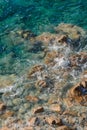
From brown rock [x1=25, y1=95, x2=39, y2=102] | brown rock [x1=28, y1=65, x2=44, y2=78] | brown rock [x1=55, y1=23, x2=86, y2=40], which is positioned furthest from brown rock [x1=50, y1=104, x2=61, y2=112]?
brown rock [x1=55, y1=23, x2=86, y2=40]

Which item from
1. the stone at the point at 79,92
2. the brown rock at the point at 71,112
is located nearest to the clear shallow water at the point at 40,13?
the stone at the point at 79,92

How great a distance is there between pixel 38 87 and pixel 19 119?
2182 mm

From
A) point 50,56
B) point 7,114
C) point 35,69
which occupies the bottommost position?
point 7,114

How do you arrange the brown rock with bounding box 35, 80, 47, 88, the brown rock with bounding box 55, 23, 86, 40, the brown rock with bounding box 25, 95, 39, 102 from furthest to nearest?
1. the brown rock with bounding box 55, 23, 86, 40
2. the brown rock with bounding box 35, 80, 47, 88
3. the brown rock with bounding box 25, 95, 39, 102

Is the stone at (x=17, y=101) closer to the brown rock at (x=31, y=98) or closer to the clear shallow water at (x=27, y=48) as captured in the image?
the clear shallow water at (x=27, y=48)

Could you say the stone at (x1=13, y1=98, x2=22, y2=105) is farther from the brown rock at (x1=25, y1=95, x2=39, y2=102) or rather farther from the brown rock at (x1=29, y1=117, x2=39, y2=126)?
the brown rock at (x1=29, y1=117, x2=39, y2=126)

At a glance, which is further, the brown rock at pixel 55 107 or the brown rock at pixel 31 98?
the brown rock at pixel 31 98

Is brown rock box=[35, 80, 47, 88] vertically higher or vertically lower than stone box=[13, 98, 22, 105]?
higher

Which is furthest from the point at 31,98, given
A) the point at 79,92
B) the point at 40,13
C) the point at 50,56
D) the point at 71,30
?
the point at 40,13

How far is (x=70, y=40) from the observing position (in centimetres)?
1700

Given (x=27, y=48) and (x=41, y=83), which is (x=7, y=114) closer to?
(x=41, y=83)

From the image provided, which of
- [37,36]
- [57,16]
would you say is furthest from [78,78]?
[57,16]

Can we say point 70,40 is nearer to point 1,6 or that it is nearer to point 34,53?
point 34,53

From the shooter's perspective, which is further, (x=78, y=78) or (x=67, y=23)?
(x=67, y=23)
